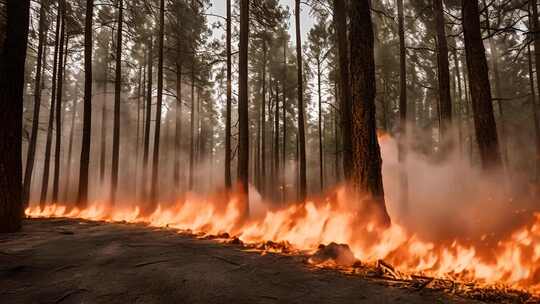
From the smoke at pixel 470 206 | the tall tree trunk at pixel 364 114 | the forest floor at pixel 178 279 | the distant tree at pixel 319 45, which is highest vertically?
the distant tree at pixel 319 45

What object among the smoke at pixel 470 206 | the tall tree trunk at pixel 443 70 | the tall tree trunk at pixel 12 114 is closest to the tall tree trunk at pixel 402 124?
the smoke at pixel 470 206

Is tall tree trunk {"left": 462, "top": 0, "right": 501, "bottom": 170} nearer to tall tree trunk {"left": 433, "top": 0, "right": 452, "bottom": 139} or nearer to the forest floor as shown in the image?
tall tree trunk {"left": 433, "top": 0, "right": 452, "bottom": 139}

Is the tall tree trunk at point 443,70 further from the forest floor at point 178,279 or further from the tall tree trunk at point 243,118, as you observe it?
the forest floor at point 178,279

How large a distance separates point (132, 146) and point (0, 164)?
33.6m

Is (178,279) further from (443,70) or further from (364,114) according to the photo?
(443,70)

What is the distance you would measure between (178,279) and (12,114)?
6.64m

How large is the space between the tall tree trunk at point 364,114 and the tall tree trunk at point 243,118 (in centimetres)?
506

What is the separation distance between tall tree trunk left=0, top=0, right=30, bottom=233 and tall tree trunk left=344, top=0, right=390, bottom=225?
770cm

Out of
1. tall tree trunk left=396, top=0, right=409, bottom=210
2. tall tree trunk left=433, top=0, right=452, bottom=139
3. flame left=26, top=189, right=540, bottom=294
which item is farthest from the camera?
tall tree trunk left=396, top=0, right=409, bottom=210

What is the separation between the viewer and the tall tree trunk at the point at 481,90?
7281mm

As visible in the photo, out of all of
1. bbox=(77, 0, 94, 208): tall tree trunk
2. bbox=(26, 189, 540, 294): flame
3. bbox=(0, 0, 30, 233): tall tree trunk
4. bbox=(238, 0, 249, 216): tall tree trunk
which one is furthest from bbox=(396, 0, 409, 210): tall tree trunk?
bbox=(77, 0, 94, 208): tall tree trunk

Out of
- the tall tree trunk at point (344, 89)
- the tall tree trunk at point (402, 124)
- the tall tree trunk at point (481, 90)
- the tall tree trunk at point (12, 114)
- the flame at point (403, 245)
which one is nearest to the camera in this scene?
the flame at point (403, 245)

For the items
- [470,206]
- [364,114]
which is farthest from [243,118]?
[470,206]

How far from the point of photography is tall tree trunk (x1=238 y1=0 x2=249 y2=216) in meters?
10.7
